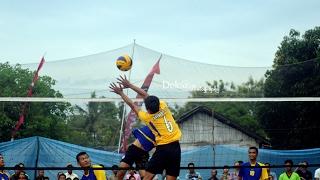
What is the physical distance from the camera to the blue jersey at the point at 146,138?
927 centimetres

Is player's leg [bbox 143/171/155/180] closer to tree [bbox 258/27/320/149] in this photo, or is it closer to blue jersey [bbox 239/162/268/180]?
blue jersey [bbox 239/162/268/180]

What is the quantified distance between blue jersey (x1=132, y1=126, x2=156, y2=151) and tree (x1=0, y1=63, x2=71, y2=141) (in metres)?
26.3

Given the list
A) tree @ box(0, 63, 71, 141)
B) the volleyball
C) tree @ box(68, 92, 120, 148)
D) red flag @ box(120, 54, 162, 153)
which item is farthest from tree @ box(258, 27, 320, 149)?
the volleyball

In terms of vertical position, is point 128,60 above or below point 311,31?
below

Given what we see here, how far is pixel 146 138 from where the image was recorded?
9305mm

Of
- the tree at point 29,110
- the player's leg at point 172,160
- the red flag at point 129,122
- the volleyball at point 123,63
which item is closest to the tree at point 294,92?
the red flag at point 129,122

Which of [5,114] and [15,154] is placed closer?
[15,154]

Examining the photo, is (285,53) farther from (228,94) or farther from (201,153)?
(201,153)

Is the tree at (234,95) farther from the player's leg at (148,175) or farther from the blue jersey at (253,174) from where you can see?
the player's leg at (148,175)

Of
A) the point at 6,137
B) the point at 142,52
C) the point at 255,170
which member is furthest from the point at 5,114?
the point at 255,170

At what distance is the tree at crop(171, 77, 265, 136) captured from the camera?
24888mm

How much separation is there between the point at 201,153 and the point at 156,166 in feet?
39.3

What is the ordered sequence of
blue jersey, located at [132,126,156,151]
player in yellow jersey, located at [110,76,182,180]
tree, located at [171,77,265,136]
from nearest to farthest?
1. player in yellow jersey, located at [110,76,182,180]
2. blue jersey, located at [132,126,156,151]
3. tree, located at [171,77,265,136]

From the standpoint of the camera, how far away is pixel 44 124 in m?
40.3
